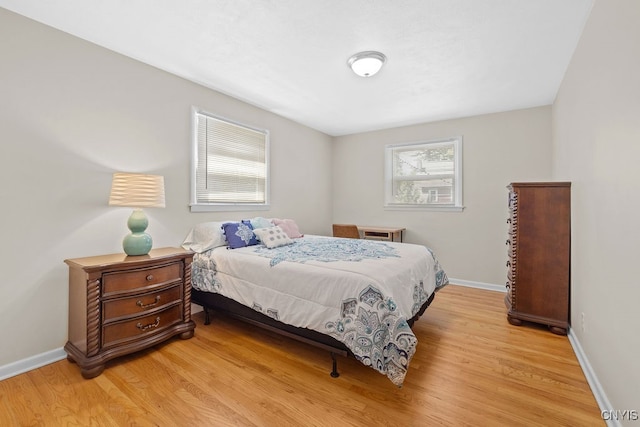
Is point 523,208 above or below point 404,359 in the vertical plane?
above

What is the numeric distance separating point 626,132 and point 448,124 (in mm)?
3093

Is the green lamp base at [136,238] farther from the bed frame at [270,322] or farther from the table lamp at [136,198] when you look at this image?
the bed frame at [270,322]

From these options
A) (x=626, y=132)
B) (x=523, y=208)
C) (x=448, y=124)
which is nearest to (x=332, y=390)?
(x=626, y=132)

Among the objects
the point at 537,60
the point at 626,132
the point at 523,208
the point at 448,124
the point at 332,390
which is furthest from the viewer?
the point at 448,124

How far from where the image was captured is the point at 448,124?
13.9 ft

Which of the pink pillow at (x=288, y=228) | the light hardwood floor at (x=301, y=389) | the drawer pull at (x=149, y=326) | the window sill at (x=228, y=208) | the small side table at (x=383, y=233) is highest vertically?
the window sill at (x=228, y=208)

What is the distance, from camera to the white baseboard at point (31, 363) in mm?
1905

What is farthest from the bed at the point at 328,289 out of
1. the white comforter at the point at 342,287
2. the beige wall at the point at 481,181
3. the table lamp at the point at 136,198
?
the beige wall at the point at 481,181

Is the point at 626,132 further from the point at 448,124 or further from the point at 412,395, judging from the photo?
the point at 448,124

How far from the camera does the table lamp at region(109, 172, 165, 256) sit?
2.19 m

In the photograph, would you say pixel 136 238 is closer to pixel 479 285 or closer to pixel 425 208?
pixel 425 208

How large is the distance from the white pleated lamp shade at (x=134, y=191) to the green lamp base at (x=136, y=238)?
0.47 ft

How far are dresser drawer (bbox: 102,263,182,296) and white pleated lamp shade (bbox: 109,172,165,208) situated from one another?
0.52 metres

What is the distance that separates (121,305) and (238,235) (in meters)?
1.14
